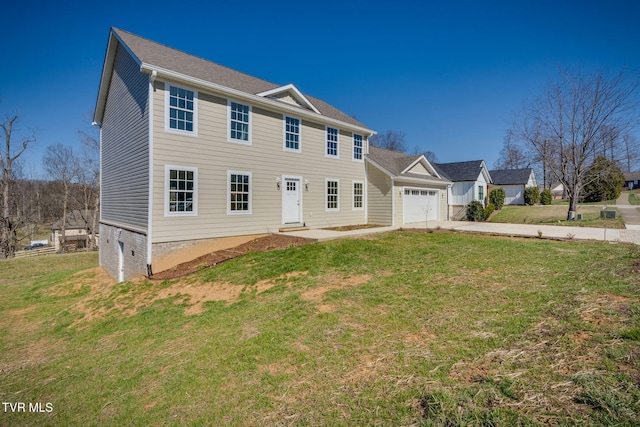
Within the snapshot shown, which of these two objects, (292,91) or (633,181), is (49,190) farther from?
(633,181)

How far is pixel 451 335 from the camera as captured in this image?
4.08m

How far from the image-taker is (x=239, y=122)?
39.4ft

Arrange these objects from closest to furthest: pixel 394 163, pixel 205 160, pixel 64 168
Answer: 1. pixel 205 160
2. pixel 394 163
3. pixel 64 168

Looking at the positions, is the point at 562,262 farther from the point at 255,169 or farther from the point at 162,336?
the point at 255,169

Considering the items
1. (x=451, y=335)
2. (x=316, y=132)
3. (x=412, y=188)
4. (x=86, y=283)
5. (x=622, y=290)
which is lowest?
(x=86, y=283)

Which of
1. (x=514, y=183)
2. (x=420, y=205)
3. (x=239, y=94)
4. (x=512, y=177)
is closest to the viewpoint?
(x=239, y=94)

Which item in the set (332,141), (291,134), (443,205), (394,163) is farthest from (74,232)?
(443,205)

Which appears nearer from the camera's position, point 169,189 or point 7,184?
point 169,189

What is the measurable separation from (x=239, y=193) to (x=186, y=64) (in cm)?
550

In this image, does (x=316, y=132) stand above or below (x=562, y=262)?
above

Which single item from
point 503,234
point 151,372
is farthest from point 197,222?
point 503,234

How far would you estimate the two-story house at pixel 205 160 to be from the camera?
10.1 meters

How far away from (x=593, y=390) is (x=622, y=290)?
3.64 metres

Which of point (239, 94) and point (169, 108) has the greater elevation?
point (239, 94)
